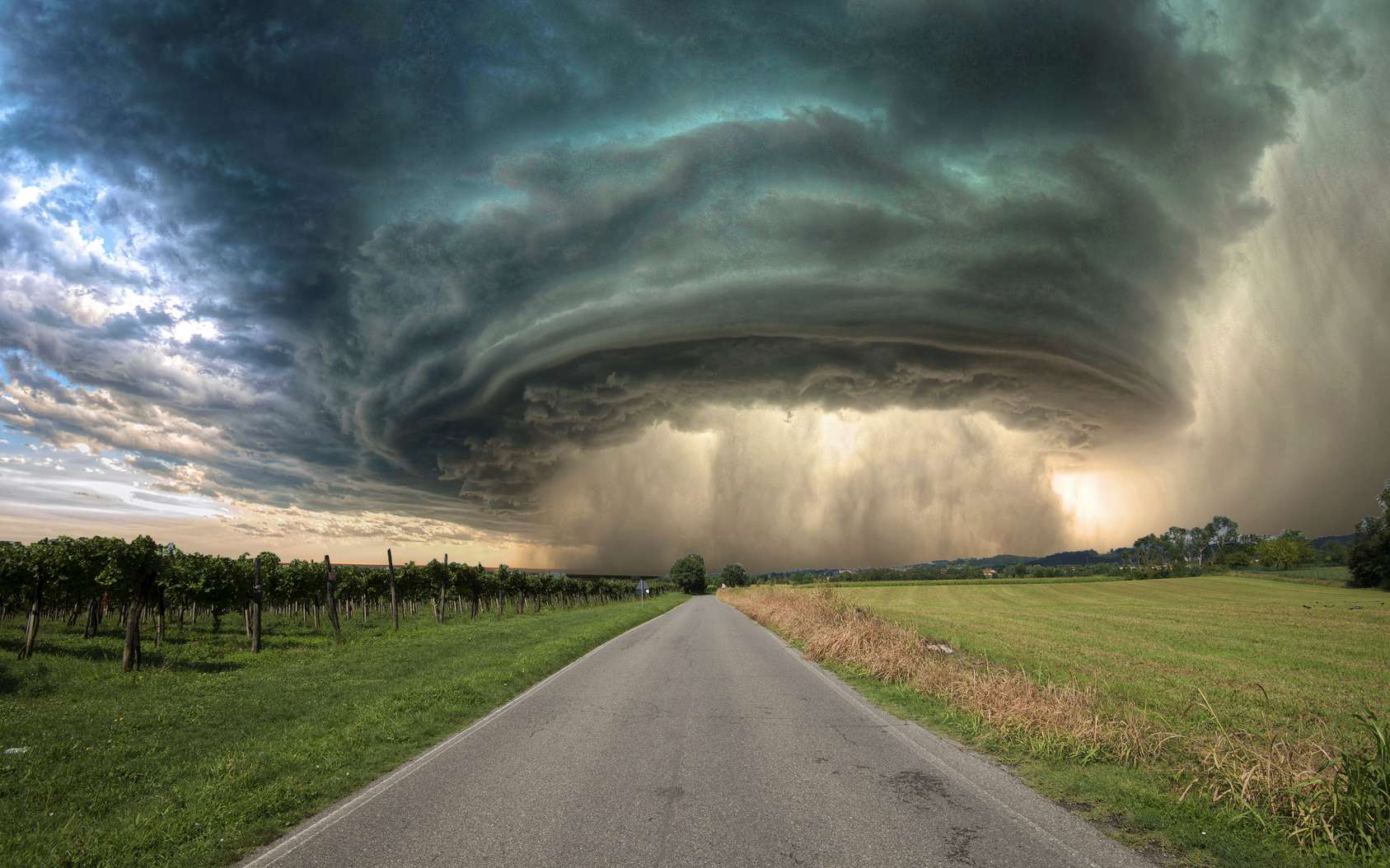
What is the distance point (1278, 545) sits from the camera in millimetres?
184250

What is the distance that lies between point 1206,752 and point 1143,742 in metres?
1.22

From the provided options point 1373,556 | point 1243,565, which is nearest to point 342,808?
point 1373,556

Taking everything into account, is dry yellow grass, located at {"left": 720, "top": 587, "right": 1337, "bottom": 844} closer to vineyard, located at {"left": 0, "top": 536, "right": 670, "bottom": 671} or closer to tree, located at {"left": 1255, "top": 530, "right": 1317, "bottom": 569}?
vineyard, located at {"left": 0, "top": 536, "right": 670, "bottom": 671}

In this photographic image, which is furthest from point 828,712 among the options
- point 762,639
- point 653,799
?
point 762,639

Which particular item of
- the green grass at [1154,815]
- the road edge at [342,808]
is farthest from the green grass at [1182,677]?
the road edge at [342,808]

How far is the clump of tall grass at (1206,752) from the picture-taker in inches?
236

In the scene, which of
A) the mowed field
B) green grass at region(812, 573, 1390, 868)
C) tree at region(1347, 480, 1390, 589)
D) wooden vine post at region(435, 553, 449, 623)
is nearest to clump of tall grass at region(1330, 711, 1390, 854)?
green grass at region(812, 573, 1390, 868)

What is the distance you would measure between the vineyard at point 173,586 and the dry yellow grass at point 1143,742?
22441 mm

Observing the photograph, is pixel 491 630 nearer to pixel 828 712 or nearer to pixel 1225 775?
pixel 828 712

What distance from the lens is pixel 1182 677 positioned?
1955 cm

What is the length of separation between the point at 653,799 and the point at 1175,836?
15.7ft

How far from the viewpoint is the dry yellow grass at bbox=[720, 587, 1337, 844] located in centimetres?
641

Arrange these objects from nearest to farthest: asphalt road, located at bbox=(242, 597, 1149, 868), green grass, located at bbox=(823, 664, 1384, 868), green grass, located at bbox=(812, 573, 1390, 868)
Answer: asphalt road, located at bbox=(242, 597, 1149, 868), green grass, located at bbox=(823, 664, 1384, 868), green grass, located at bbox=(812, 573, 1390, 868)

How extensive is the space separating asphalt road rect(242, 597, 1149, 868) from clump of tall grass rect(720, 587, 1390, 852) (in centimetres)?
139
